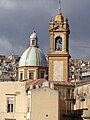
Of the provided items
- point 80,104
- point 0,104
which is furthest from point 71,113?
point 0,104

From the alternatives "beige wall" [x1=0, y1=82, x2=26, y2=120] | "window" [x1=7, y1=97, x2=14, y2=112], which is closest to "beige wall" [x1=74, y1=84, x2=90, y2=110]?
"beige wall" [x1=0, y1=82, x2=26, y2=120]

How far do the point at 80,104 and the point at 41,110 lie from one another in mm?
4326

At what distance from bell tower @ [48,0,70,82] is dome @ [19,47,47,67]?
5.51m

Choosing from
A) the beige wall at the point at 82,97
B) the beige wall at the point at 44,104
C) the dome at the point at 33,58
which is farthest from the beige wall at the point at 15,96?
the dome at the point at 33,58

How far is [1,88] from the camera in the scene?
53219 mm

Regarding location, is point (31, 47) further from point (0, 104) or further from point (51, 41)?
point (0, 104)

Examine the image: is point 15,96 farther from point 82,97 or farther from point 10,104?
point 82,97

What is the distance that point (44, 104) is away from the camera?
4966cm

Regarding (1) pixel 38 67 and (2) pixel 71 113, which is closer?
(2) pixel 71 113

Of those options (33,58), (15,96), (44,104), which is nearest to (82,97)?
(44,104)

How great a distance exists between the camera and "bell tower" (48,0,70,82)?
5969 centimetres

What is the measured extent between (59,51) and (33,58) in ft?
21.1

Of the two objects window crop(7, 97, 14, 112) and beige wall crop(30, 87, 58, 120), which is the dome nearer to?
window crop(7, 97, 14, 112)

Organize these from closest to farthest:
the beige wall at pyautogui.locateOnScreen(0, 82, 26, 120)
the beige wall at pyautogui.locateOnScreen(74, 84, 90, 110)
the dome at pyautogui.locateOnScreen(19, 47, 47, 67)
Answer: the beige wall at pyautogui.locateOnScreen(74, 84, 90, 110), the beige wall at pyautogui.locateOnScreen(0, 82, 26, 120), the dome at pyautogui.locateOnScreen(19, 47, 47, 67)
